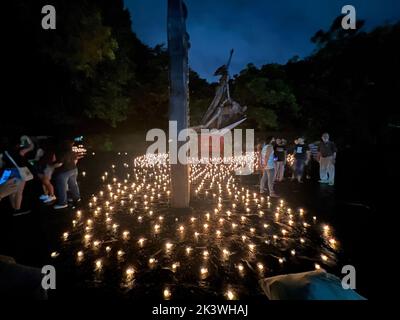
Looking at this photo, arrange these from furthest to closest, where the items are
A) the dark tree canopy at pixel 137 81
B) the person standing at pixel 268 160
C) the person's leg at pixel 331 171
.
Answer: the person's leg at pixel 331 171 → the dark tree canopy at pixel 137 81 → the person standing at pixel 268 160

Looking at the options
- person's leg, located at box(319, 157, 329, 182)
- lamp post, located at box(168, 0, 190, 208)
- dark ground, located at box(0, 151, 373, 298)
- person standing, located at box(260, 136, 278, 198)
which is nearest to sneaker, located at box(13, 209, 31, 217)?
dark ground, located at box(0, 151, 373, 298)

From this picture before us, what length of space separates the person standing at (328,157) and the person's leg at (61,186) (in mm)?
9377

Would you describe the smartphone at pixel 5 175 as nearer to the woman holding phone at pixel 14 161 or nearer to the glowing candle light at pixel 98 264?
the woman holding phone at pixel 14 161

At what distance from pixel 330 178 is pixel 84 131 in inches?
741

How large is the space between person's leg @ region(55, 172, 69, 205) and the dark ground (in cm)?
46

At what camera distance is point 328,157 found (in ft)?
32.9

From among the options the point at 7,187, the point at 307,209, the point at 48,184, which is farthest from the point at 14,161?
the point at 307,209

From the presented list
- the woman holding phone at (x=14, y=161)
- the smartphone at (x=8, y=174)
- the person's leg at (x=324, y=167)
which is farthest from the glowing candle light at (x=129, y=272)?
the person's leg at (x=324, y=167)

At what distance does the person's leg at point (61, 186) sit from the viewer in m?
6.79

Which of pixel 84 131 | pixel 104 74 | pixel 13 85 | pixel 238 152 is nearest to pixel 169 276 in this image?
pixel 13 85

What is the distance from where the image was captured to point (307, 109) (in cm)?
2109

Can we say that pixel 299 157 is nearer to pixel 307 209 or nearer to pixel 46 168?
pixel 307 209

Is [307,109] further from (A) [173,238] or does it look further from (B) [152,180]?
(A) [173,238]

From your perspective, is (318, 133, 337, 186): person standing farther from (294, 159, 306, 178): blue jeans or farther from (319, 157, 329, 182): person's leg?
(294, 159, 306, 178): blue jeans
